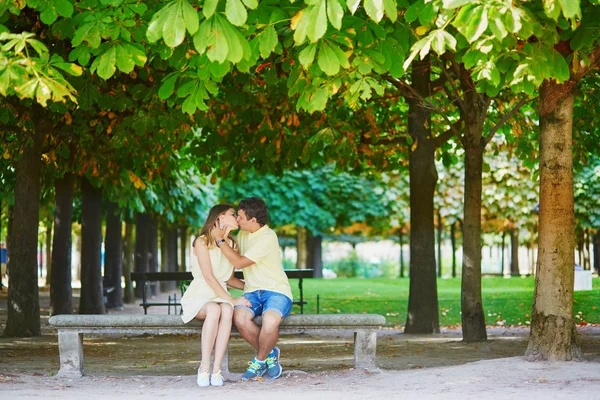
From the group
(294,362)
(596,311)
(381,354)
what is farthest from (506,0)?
(596,311)

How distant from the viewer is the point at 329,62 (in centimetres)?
676

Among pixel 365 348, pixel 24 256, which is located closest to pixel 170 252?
pixel 24 256

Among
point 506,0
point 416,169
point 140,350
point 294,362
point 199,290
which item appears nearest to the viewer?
point 506,0

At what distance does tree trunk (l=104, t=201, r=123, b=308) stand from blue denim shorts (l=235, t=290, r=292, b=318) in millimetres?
13839

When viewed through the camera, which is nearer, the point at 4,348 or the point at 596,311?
the point at 4,348

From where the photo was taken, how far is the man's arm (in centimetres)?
873

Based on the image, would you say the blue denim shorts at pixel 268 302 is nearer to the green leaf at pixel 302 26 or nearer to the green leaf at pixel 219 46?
the green leaf at pixel 219 46

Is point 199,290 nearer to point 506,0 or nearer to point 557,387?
point 557,387

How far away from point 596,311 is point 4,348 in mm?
12298

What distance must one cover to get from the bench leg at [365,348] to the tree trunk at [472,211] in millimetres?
4168

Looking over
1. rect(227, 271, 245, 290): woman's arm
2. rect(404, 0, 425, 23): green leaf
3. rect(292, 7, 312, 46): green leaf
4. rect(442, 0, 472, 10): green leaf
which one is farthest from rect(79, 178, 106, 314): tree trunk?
rect(442, 0, 472, 10): green leaf

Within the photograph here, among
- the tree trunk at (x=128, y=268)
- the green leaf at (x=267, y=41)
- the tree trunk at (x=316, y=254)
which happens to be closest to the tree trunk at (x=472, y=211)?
the green leaf at (x=267, y=41)

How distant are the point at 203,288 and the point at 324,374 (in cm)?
153

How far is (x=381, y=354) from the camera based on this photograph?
39.4 feet
